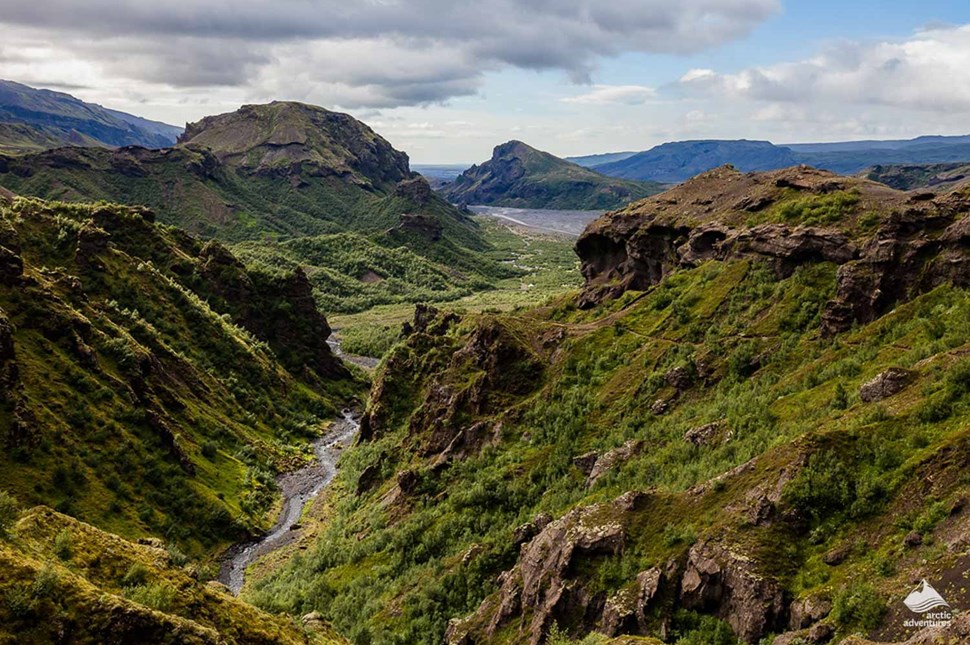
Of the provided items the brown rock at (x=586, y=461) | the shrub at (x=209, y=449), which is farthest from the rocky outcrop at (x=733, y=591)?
the shrub at (x=209, y=449)

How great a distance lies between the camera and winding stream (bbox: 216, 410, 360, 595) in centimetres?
10756

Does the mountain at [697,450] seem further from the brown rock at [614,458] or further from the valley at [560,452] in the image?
the brown rock at [614,458]

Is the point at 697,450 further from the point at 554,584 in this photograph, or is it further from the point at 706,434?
the point at 554,584

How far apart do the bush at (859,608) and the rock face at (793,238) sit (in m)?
44.6

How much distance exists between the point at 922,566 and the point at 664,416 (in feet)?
146

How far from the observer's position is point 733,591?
43562mm

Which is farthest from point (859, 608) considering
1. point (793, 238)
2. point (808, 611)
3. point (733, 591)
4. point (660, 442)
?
point (793, 238)

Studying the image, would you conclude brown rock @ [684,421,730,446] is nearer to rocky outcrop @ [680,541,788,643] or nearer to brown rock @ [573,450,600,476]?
brown rock @ [573,450,600,476]

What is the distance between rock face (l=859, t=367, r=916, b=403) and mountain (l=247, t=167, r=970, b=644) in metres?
0.17

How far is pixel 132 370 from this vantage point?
129 meters

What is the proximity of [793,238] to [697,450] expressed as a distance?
126 feet

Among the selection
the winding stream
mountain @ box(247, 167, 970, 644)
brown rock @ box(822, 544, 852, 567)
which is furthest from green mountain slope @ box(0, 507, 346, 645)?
the winding stream

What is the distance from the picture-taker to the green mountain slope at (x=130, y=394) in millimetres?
102062

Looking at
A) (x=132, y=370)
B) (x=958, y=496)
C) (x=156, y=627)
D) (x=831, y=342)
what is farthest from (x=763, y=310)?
(x=132, y=370)
